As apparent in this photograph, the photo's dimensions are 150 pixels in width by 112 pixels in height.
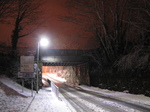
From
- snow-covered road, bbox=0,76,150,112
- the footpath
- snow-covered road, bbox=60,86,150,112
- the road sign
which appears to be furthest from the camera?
the road sign

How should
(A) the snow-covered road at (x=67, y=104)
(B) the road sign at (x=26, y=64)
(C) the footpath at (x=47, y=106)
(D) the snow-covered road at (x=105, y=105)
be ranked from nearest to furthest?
(C) the footpath at (x=47, y=106), (A) the snow-covered road at (x=67, y=104), (D) the snow-covered road at (x=105, y=105), (B) the road sign at (x=26, y=64)

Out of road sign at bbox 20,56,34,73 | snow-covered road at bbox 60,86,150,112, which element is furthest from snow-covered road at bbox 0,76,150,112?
road sign at bbox 20,56,34,73

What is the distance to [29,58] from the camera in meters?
20.0

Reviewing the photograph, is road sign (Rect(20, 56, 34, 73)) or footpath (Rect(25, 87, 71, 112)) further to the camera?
road sign (Rect(20, 56, 34, 73))

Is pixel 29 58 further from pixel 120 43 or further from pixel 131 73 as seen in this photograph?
pixel 120 43

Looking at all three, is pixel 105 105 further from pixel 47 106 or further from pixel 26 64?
pixel 26 64

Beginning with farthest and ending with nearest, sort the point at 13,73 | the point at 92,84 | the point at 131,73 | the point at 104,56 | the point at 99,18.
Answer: the point at 92,84 → the point at 104,56 → the point at 13,73 → the point at 99,18 → the point at 131,73

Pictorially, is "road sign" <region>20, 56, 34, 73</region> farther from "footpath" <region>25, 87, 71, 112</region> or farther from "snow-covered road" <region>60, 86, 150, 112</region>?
"snow-covered road" <region>60, 86, 150, 112</region>

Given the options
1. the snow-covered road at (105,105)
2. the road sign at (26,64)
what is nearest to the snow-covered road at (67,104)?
the snow-covered road at (105,105)

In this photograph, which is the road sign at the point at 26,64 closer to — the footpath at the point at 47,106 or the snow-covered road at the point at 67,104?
the snow-covered road at the point at 67,104

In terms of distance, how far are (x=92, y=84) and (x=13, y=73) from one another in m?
16.6

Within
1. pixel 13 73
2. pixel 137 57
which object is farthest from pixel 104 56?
pixel 13 73

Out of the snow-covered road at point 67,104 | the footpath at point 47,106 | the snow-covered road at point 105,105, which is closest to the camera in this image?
the footpath at point 47,106

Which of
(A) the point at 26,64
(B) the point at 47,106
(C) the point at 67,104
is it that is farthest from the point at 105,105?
(A) the point at 26,64
